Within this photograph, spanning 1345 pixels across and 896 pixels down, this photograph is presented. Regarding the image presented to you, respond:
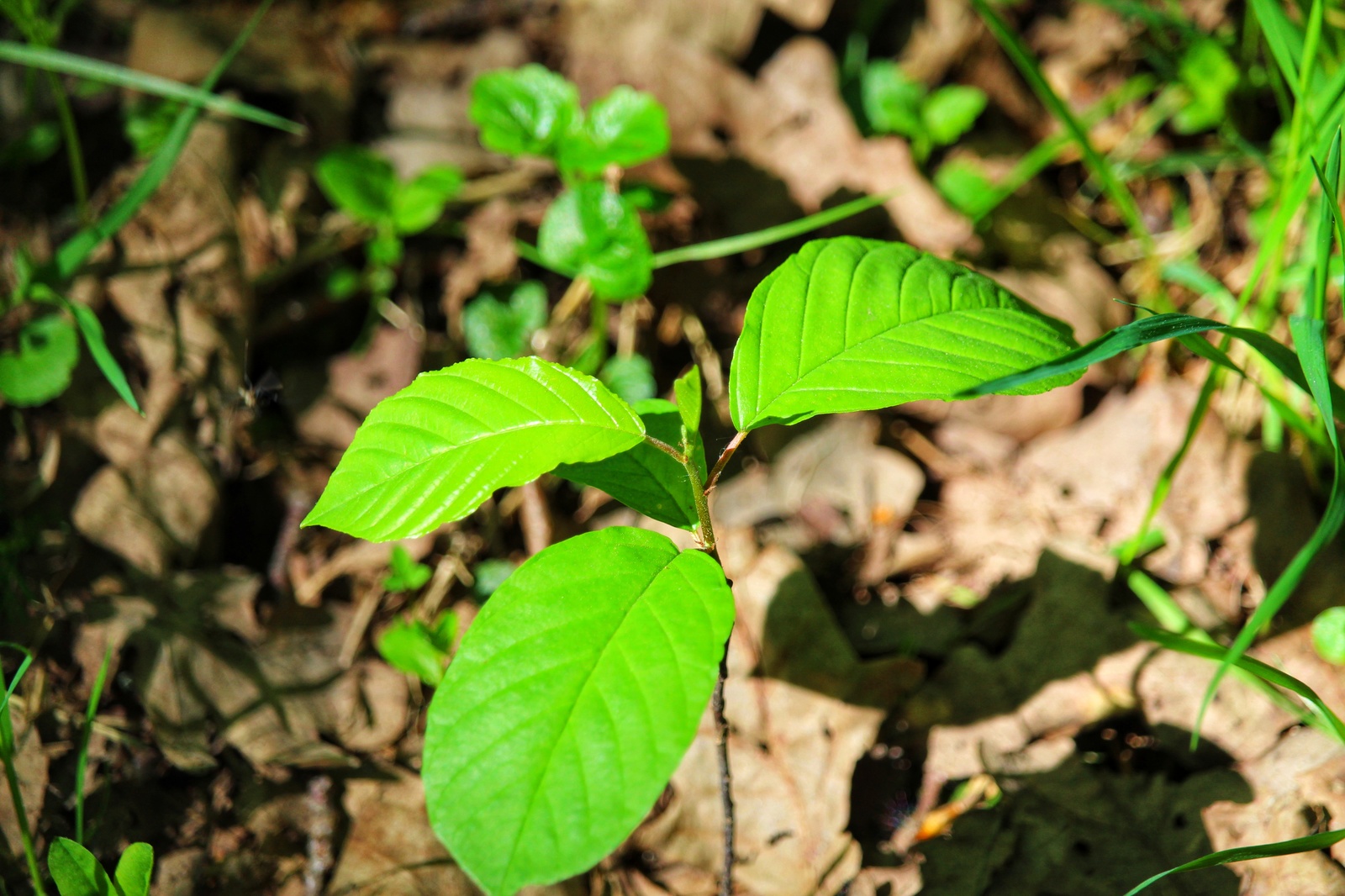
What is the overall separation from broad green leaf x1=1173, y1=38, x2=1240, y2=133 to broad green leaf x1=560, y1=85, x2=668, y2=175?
1.81m

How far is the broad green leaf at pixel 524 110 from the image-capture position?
2.33 meters

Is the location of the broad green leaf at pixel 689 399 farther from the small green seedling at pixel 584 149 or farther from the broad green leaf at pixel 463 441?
the small green seedling at pixel 584 149

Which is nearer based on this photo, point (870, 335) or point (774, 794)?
point (870, 335)

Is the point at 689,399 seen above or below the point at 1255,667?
above

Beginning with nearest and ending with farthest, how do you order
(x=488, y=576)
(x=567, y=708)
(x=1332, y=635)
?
(x=567, y=708) < (x=1332, y=635) < (x=488, y=576)

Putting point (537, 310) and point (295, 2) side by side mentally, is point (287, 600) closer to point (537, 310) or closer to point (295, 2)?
point (537, 310)

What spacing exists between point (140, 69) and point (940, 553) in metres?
2.88

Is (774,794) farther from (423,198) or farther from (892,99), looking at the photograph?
(892,99)

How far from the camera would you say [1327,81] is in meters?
2.07

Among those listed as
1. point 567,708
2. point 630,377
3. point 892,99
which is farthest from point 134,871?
point 892,99

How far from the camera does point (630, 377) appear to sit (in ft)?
7.98

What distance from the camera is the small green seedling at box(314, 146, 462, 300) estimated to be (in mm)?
2518

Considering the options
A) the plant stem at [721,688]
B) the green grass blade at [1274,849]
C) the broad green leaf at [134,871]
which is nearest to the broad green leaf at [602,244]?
the plant stem at [721,688]

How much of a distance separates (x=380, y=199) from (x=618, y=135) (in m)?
0.77
